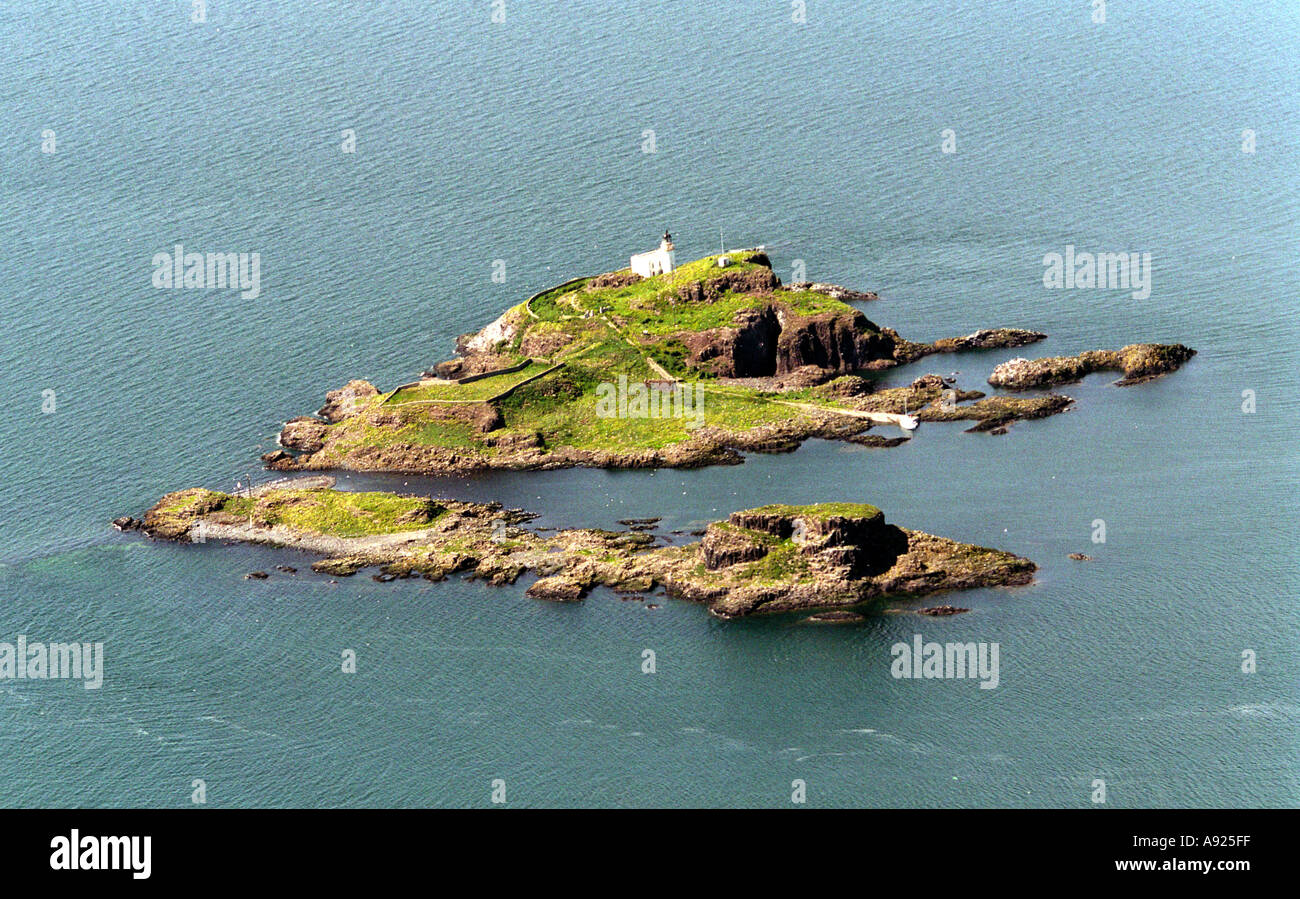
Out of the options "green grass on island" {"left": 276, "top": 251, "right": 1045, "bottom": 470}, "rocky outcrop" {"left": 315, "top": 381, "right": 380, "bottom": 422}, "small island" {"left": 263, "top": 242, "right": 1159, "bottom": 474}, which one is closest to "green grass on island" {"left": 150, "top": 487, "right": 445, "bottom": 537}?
"small island" {"left": 263, "top": 242, "right": 1159, "bottom": 474}

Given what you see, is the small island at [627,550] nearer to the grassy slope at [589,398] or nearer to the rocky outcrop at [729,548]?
the rocky outcrop at [729,548]

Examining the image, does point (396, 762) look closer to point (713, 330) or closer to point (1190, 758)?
point (1190, 758)

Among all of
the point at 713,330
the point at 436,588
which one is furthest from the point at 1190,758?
the point at 713,330

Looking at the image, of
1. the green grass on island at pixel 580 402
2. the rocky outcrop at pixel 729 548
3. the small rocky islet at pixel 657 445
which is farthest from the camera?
the green grass on island at pixel 580 402

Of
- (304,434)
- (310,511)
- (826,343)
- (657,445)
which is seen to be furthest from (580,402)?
(310,511)

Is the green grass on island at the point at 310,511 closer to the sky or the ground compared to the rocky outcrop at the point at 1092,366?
closer to the ground

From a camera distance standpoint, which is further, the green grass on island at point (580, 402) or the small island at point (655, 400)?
the green grass on island at point (580, 402)

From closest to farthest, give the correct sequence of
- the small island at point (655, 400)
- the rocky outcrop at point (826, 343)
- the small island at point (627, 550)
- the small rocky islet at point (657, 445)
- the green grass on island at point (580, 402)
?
the small island at point (627, 550) < the small rocky islet at point (657, 445) < the small island at point (655, 400) < the green grass on island at point (580, 402) < the rocky outcrop at point (826, 343)

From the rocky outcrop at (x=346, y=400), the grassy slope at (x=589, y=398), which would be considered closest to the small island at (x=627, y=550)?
the grassy slope at (x=589, y=398)
